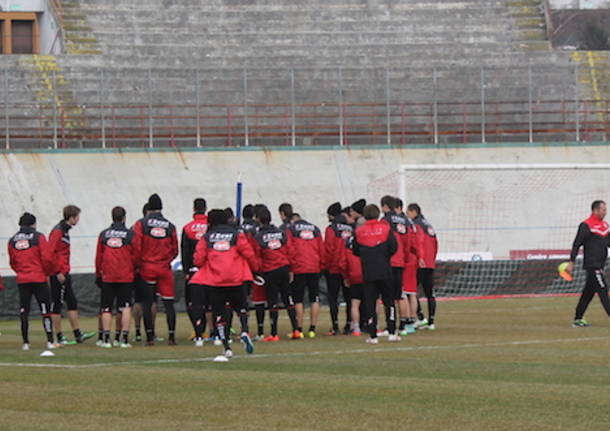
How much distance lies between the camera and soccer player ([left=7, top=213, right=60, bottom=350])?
17.7 meters

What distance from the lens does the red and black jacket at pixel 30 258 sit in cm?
1773

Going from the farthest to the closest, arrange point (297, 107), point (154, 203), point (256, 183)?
point (297, 107), point (256, 183), point (154, 203)

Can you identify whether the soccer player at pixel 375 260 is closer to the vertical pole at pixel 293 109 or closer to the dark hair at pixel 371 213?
the dark hair at pixel 371 213

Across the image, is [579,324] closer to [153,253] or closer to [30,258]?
[153,253]

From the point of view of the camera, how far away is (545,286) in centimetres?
3139

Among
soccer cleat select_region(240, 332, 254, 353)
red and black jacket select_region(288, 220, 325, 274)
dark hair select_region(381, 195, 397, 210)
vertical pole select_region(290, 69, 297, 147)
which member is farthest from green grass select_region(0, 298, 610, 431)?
vertical pole select_region(290, 69, 297, 147)

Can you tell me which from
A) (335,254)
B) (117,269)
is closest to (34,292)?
(117,269)

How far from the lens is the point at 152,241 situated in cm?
1814

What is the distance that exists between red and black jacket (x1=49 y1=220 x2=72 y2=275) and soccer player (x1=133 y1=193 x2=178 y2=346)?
1225 mm

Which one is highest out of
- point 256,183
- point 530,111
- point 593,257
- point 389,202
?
point 530,111

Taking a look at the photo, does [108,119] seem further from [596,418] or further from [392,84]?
[596,418]

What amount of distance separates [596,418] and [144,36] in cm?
3659

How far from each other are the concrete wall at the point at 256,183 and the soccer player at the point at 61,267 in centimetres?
1683

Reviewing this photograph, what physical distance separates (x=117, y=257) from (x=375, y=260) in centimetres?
354
